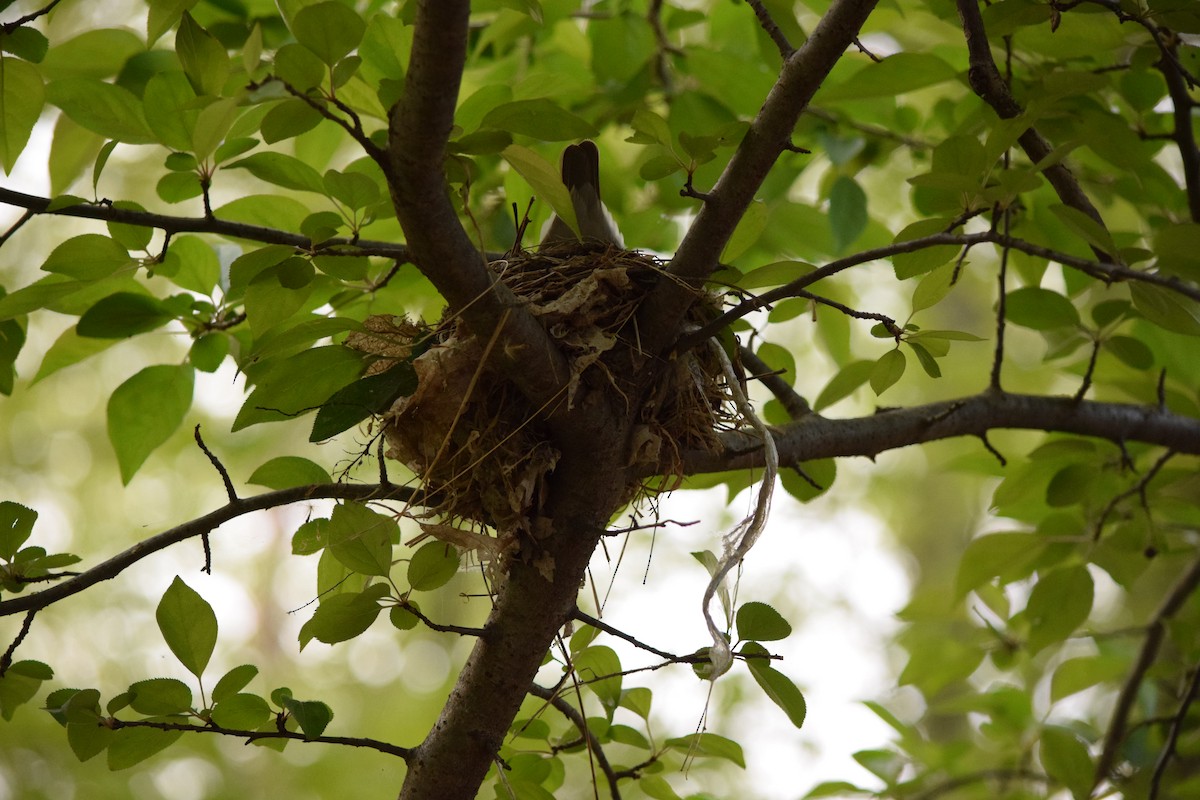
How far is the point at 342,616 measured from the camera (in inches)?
41.8

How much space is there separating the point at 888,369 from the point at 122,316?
3.44ft

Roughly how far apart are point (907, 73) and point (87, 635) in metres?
5.52

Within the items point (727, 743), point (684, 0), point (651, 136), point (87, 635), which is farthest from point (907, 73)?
point (87, 635)

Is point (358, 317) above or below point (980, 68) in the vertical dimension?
below

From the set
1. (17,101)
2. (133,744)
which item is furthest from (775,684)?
(17,101)

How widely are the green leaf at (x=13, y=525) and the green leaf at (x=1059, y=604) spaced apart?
1.71 metres

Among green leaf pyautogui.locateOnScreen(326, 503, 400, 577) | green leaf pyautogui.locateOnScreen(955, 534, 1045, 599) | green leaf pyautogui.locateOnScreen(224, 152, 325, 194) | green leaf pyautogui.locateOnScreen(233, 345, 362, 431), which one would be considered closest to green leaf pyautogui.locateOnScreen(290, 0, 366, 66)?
green leaf pyautogui.locateOnScreen(224, 152, 325, 194)

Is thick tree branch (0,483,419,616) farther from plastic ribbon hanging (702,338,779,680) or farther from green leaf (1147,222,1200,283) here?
green leaf (1147,222,1200,283)

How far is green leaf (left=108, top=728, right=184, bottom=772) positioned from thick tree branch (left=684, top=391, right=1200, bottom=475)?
76 centimetres

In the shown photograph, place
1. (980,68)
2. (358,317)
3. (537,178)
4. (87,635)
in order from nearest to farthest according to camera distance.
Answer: (537,178), (980,68), (358,317), (87,635)

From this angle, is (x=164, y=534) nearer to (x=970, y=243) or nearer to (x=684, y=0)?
(x=970, y=243)

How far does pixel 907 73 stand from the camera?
135 centimetres

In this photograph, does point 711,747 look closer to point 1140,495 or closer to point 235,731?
point 235,731

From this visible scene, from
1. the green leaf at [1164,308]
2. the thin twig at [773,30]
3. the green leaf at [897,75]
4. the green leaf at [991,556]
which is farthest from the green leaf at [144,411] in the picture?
the green leaf at [991,556]
